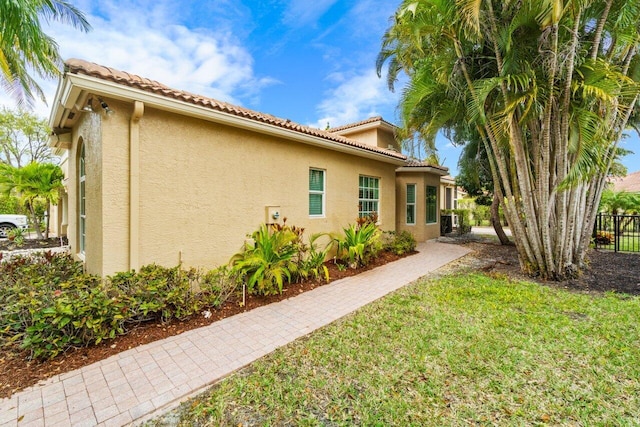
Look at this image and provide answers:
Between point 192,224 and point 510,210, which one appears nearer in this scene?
point 192,224

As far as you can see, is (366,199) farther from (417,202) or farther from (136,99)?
(136,99)

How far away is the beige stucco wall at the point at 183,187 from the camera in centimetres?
490

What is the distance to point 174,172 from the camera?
559 cm

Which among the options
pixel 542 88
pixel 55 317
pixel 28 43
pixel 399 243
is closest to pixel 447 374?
pixel 55 317

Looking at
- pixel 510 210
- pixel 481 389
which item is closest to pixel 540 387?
pixel 481 389

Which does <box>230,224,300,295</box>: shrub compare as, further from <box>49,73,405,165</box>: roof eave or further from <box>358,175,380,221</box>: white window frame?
<box>358,175,380,221</box>: white window frame

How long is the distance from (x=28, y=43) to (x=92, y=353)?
6.85 metres

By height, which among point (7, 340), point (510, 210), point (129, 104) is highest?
point (129, 104)

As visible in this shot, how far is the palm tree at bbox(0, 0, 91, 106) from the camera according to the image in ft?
17.1

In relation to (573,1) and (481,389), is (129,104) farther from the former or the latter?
(573,1)

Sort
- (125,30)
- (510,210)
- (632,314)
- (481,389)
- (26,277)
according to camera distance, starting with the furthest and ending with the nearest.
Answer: (125,30), (510,210), (26,277), (632,314), (481,389)

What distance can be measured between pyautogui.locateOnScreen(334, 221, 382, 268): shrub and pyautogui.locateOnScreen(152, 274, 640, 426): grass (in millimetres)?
3303

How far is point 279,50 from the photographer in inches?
510

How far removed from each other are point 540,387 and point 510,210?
5994mm
